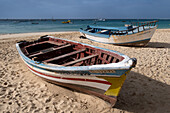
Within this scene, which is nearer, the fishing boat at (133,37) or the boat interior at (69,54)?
the boat interior at (69,54)

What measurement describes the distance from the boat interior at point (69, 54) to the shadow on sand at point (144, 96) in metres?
1.32

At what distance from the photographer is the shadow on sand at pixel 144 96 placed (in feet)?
11.3

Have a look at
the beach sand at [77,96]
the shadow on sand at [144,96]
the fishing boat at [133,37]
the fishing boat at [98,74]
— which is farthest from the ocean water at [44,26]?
the shadow on sand at [144,96]

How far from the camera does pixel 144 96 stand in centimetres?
397

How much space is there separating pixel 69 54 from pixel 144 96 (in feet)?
11.6

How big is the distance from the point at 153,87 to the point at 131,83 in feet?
2.64

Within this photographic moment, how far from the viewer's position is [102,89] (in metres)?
3.28

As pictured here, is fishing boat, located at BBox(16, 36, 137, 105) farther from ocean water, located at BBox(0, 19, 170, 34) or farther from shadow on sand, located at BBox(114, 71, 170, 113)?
ocean water, located at BBox(0, 19, 170, 34)

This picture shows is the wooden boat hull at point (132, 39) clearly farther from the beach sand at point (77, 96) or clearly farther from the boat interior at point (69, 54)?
the boat interior at point (69, 54)

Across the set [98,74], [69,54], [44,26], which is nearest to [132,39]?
[69,54]

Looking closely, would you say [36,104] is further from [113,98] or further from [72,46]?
[72,46]

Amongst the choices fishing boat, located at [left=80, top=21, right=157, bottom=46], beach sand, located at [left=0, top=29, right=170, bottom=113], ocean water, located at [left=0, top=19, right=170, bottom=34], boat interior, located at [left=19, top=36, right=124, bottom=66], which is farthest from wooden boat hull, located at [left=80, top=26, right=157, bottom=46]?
ocean water, located at [left=0, top=19, right=170, bottom=34]

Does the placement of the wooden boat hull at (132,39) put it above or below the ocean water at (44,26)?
below

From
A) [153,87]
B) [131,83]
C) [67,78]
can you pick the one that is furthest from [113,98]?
[153,87]
